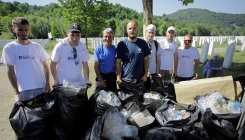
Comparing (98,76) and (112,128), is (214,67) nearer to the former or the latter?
(98,76)

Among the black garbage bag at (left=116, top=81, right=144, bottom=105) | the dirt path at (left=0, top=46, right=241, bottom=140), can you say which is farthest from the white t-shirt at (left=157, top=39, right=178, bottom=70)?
the dirt path at (left=0, top=46, right=241, bottom=140)

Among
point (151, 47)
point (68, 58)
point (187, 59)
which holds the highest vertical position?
point (151, 47)

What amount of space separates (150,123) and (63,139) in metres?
1.25

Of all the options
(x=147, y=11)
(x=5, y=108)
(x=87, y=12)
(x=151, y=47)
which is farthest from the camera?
(x=87, y=12)

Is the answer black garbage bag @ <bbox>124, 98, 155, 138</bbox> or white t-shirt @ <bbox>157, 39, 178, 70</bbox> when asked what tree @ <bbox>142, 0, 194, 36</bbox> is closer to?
white t-shirt @ <bbox>157, 39, 178, 70</bbox>

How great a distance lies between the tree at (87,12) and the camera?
524 inches

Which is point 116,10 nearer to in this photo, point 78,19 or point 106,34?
point 78,19

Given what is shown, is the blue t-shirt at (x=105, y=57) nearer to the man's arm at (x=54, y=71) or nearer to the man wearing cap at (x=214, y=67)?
the man's arm at (x=54, y=71)

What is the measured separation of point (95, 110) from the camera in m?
2.19

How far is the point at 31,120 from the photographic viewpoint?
190 centimetres

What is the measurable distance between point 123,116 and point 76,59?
45.2 inches

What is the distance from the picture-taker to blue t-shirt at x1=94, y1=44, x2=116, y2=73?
2.61 meters

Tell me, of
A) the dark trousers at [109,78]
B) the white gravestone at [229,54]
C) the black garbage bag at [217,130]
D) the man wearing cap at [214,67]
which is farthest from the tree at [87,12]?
the black garbage bag at [217,130]

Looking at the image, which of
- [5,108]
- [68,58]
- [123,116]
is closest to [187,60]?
[123,116]
